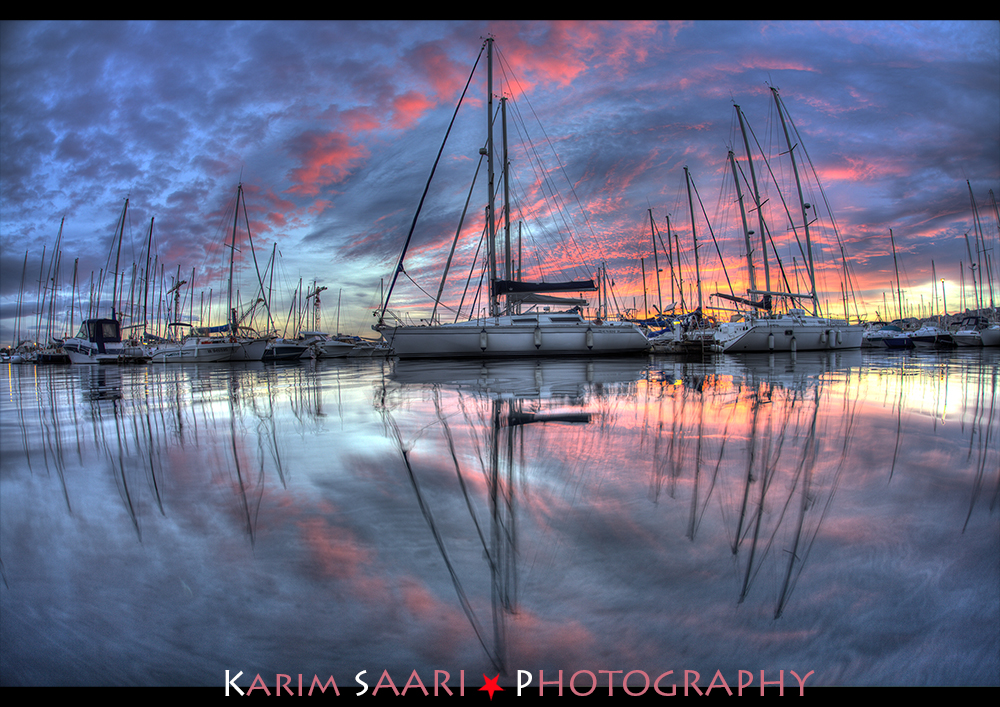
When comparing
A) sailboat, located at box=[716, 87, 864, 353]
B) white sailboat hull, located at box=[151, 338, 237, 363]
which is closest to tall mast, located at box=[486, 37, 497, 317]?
sailboat, located at box=[716, 87, 864, 353]

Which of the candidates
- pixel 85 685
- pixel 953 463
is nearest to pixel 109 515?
pixel 85 685

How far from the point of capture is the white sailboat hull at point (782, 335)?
26.2m

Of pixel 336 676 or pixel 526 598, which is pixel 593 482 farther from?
pixel 336 676

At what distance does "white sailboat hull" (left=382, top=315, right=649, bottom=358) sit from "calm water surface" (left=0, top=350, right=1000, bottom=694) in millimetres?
16967

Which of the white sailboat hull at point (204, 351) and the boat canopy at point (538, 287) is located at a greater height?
the boat canopy at point (538, 287)

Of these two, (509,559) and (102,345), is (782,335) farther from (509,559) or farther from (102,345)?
(102,345)

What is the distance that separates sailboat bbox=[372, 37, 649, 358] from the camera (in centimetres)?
2116

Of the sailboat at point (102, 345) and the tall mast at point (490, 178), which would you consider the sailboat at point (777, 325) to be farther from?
the sailboat at point (102, 345)

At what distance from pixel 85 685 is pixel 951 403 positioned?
878 centimetres

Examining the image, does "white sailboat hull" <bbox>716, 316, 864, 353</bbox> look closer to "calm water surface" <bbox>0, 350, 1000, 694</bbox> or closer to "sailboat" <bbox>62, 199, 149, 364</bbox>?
"calm water surface" <bbox>0, 350, 1000, 694</bbox>

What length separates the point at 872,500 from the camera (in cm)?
255

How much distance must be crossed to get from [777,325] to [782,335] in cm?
71

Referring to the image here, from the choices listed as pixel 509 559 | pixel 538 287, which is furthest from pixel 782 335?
pixel 509 559

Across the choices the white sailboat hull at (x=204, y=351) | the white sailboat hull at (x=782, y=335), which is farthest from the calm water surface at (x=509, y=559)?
the white sailboat hull at (x=204, y=351)
